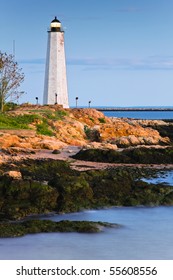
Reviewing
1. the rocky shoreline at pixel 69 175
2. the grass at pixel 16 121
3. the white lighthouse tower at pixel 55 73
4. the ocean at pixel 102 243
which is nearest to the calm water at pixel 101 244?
the ocean at pixel 102 243

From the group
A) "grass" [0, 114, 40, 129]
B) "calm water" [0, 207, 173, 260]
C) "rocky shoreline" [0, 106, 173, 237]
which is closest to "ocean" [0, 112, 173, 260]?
"calm water" [0, 207, 173, 260]

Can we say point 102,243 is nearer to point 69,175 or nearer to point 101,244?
point 101,244

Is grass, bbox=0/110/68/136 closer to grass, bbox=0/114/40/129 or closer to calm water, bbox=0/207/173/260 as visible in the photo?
grass, bbox=0/114/40/129

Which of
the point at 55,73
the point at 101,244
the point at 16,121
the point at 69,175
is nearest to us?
the point at 101,244

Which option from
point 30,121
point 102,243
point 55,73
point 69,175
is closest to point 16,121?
point 30,121

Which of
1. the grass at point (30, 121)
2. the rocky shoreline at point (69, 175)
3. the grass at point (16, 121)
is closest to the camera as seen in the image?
the rocky shoreline at point (69, 175)

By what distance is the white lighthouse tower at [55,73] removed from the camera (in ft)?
A: 159

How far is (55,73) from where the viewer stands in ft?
159

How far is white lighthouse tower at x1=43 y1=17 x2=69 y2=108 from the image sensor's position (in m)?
48.5

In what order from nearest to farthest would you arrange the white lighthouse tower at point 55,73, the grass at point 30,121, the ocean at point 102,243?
1. the ocean at point 102,243
2. the grass at point 30,121
3. the white lighthouse tower at point 55,73

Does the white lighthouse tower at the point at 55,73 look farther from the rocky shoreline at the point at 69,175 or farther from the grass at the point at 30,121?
the rocky shoreline at the point at 69,175
